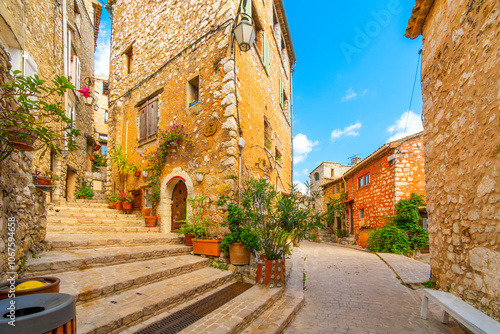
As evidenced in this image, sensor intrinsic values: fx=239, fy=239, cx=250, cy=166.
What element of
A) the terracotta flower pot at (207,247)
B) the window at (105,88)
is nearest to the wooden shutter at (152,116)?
the terracotta flower pot at (207,247)

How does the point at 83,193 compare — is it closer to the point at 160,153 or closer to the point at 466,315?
the point at 160,153

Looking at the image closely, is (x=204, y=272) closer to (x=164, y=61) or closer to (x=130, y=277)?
(x=130, y=277)

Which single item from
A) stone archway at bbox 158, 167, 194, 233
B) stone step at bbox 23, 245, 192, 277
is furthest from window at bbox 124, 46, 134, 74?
stone step at bbox 23, 245, 192, 277

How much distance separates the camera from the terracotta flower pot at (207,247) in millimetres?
4566

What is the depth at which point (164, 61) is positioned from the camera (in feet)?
22.7

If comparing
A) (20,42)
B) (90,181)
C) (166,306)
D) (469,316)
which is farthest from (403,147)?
(90,181)

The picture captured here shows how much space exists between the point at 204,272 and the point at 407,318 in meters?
3.05

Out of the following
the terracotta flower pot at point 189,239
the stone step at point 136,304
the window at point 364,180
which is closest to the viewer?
the stone step at point 136,304

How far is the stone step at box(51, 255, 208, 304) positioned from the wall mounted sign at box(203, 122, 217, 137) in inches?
104

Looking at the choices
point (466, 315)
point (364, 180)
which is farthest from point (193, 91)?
point (364, 180)

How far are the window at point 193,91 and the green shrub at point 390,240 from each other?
868 centimetres

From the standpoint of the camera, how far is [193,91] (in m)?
6.31

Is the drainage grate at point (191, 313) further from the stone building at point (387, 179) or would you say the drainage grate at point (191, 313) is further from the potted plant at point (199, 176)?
the stone building at point (387, 179)

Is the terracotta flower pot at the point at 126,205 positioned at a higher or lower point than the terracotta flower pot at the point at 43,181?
lower
